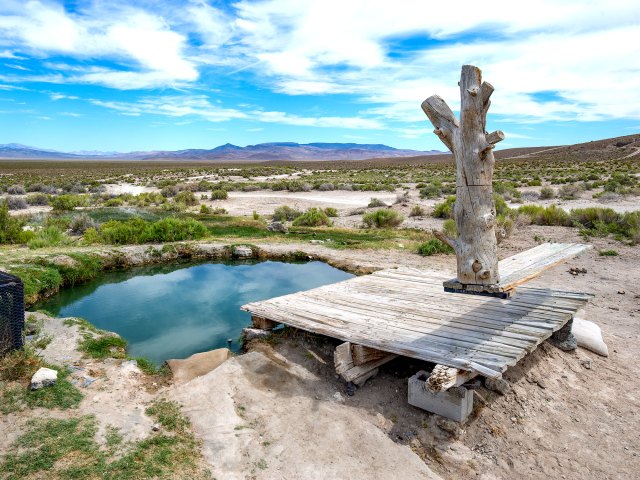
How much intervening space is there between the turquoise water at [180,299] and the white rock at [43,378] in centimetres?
186

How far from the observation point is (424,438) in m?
4.84

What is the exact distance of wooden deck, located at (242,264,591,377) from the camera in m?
5.22

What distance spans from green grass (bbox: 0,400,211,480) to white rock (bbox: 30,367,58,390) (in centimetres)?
67

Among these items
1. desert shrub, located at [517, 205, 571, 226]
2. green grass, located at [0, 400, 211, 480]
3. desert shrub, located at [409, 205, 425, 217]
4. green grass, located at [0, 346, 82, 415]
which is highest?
desert shrub, located at [517, 205, 571, 226]

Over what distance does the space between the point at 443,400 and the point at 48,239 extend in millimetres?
12860

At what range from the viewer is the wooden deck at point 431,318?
17.1 ft

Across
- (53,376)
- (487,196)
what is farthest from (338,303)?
(53,376)

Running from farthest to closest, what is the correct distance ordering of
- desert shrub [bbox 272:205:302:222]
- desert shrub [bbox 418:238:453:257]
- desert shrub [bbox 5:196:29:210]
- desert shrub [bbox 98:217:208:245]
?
desert shrub [bbox 5:196:29:210]
desert shrub [bbox 272:205:302:222]
desert shrub [bbox 98:217:208:245]
desert shrub [bbox 418:238:453:257]

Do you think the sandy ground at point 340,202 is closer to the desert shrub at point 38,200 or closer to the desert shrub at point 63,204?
the desert shrub at point 63,204

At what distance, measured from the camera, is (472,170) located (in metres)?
4.68

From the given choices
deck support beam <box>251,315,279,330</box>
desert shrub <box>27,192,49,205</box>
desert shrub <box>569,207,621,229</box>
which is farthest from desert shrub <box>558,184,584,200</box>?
desert shrub <box>27,192,49,205</box>

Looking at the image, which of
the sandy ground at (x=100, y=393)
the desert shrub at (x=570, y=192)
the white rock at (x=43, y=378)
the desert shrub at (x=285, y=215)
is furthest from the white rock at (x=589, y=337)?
the desert shrub at (x=570, y=192)

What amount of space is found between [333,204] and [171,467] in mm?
21549

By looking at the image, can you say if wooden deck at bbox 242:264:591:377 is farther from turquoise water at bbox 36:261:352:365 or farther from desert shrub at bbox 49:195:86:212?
desert shrub at bbox 49:195:86:212
